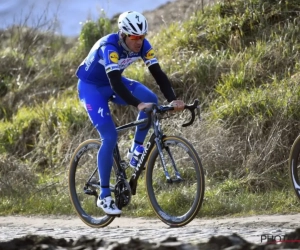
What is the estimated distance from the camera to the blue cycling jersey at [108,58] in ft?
29.0

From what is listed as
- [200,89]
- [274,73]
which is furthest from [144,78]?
[274,73]

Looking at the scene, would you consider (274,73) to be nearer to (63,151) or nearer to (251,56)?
(251,56)

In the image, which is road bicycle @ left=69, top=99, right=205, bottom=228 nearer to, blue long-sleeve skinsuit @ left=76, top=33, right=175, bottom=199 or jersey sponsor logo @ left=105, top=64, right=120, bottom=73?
blue long-sleeve skinsuit @ left=76, top=33, right=175, bottom=199

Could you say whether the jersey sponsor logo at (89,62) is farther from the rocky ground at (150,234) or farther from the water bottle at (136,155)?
the rocky ground at (150,234)

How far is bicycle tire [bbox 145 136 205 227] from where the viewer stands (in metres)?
8.42

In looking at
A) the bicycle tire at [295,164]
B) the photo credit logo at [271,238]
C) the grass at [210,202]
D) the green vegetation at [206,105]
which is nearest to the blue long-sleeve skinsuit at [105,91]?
the grass at [210,202]

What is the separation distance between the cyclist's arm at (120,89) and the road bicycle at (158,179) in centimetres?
17

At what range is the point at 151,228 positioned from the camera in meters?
8.95

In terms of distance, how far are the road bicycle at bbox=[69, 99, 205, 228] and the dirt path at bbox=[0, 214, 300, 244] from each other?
17cm

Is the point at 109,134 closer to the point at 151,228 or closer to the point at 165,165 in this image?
the point at 165,165

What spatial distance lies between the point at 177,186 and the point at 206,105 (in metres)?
3.23

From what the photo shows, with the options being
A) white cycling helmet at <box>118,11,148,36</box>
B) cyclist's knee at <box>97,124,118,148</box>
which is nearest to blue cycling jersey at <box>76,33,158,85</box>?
white cycling helmet at <box>118,11,148,36</box>

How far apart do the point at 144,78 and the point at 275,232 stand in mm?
6581

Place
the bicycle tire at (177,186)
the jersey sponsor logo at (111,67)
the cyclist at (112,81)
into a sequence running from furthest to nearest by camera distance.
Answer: the cyclist at (112,81)
the jersey sponsor logo at (111,67)
the bicycle tire at (177,186)
